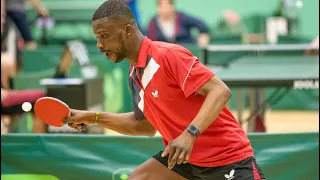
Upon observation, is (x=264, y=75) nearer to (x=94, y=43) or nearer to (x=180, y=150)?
(x=180, y=150)

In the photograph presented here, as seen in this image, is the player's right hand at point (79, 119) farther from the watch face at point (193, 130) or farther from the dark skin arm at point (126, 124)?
the watch face at point (193, 130)

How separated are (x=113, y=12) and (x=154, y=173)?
87cm

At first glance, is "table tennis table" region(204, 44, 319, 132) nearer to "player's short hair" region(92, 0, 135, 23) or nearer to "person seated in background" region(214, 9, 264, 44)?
"player's short hair" region(92, 0, 135, 23)

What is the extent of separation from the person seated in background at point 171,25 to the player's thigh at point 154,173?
6.06 m

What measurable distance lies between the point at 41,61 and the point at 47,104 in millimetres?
6483

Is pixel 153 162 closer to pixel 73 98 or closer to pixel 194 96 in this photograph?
pixel 194 96

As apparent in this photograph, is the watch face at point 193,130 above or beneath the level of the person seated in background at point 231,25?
above

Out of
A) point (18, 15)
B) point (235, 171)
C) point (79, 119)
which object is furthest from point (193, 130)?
point (18, 15)

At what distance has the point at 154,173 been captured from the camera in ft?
12.4

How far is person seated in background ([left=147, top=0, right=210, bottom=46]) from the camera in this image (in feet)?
32.3

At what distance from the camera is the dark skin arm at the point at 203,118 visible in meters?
3.05

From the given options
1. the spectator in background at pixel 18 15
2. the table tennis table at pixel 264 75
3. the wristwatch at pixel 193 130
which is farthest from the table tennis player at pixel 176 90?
the spectator in background at pixel 18 15

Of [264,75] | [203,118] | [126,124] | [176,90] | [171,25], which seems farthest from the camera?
[171,25]

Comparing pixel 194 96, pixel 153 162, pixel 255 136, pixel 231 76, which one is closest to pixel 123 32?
pixel 194 96
